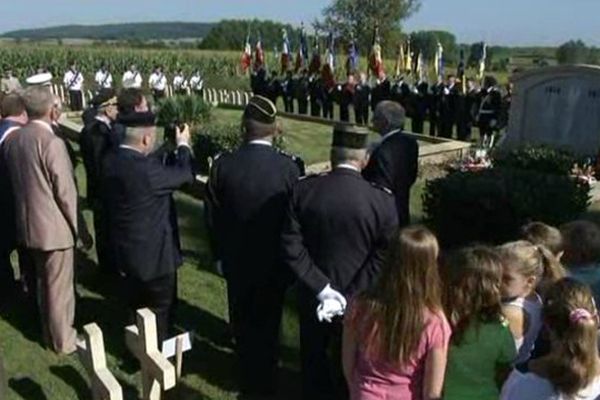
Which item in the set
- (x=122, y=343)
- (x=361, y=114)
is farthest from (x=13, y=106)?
(x=361, y=114)

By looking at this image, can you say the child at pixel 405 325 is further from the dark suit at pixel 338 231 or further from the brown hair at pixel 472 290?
the dark suit at pixel 338 231

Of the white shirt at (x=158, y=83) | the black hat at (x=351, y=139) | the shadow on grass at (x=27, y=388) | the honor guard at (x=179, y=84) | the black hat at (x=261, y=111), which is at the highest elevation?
the black hat at (x=261, y=111)

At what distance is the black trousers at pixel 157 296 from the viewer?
4.84 meters

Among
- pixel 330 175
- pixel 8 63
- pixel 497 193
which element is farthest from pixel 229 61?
pixel 330 175

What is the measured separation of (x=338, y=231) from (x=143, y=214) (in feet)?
4.48

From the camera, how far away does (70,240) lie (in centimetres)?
518

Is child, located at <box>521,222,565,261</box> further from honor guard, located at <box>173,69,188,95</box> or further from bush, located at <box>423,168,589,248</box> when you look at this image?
honor guard, located at <box>173,69,188,95</box>

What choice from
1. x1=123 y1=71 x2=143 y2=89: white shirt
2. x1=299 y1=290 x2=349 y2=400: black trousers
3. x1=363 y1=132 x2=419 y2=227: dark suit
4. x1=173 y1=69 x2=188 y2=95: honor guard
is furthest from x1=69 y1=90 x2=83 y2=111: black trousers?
x1=299 y1=290 x2=349 y2=400: black trousers

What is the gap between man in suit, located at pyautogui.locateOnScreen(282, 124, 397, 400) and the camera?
159 inches

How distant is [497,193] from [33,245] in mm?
4362

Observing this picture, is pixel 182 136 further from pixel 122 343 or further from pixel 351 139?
pixel 122 343

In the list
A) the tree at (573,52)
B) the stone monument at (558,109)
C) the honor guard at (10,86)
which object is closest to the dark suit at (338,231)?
the honor guard at (10,86)

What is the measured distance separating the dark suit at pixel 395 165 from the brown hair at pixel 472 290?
2.49 metres

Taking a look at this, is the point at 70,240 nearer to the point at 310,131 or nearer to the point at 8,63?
the point at 310,131
